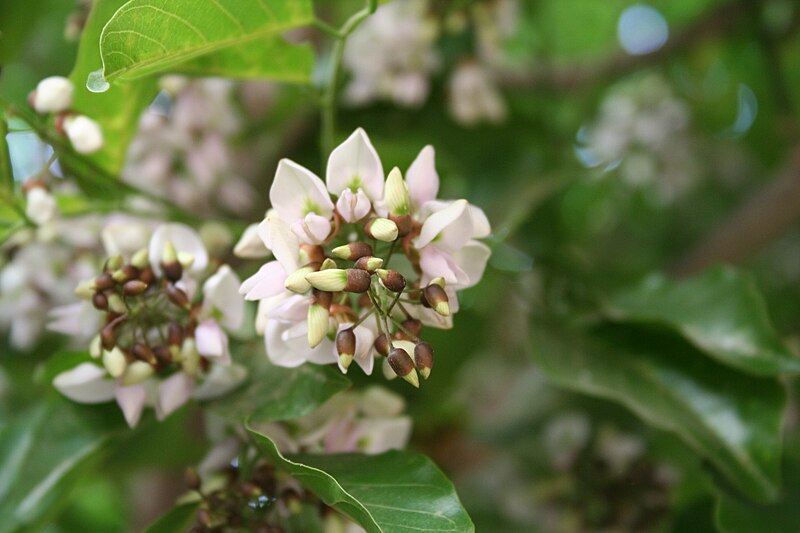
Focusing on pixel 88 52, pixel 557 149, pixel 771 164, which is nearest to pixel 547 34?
pixel 557 149

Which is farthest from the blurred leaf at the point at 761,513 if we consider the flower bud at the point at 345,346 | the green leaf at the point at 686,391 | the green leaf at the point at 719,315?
the flower bud at the point at 345,346

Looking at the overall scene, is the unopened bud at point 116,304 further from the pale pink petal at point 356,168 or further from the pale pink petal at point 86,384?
the pale pink petal at point 356,168

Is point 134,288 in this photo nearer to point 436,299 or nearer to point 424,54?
point 436,299

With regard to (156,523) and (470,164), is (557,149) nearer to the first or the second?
(470,164)

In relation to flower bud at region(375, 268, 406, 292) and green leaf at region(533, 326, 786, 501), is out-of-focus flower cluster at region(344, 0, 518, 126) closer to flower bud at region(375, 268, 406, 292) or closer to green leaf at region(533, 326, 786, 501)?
green leaf at region(533, 326, 786, 501)

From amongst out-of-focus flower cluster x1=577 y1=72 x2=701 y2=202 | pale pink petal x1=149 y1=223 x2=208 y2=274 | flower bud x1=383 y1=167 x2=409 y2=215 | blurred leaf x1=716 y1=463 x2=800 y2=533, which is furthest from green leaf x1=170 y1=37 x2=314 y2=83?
out-of-focus flower cluster x1=577 y1=72 x2=701 y2=202
